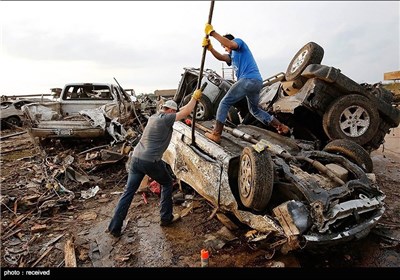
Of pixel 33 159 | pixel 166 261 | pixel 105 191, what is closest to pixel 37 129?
pixel 33 159

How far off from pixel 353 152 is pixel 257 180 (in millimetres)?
1756

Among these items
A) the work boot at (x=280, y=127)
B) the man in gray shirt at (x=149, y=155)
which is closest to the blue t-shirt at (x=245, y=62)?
the work boot at (x=280, y=127)

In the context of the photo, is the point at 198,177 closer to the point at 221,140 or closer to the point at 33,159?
the point at 221,140

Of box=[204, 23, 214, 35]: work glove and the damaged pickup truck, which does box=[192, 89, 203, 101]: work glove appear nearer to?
box=[204, 23, 214, 35]: work glove

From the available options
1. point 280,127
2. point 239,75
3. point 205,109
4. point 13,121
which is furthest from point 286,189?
point 13,121

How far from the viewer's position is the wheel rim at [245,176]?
2.98 metres

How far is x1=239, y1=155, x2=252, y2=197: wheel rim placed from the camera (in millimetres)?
2976

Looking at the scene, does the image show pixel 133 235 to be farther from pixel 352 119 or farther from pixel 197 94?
pixel 352 119

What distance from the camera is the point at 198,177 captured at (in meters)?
3.69

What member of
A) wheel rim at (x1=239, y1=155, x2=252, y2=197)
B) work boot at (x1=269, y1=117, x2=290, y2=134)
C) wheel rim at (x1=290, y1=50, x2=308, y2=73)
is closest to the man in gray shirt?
wheel rim at (x1=239, y1=155, x2=252, y2=197)

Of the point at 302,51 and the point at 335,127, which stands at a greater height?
the point at 302,51

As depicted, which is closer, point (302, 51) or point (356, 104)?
point (356, 104)

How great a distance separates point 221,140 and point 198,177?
0.70 metres

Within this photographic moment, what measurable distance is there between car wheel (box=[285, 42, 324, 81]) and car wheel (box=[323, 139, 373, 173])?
174 cm
